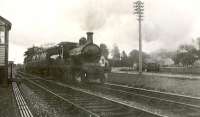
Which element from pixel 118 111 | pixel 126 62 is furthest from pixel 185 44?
pixel 118 111

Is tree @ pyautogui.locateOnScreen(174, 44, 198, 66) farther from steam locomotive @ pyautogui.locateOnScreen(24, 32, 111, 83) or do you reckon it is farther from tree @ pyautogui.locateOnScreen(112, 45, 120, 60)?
tree @ pyautogui.locateOnScreen(112, 45, 120, 60)

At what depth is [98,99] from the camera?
11.8 m

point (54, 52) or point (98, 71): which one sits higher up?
point (54, 52)

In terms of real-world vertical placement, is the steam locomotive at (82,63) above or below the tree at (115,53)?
below

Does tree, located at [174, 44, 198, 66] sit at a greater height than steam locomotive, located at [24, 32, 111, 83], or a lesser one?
greater

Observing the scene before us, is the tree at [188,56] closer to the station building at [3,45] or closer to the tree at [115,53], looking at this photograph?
the station building at [3,45]

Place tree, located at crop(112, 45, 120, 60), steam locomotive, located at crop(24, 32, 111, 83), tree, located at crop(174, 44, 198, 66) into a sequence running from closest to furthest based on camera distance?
steam locomotive, located at crop(24, 32, 111, 83) → tree, located at crop(174, 44, 198, 66) → tree, located at crop(112, 45, 120, 60)

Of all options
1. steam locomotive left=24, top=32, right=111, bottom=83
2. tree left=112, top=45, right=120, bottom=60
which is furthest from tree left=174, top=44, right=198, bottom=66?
tree left=112, top=45, right=120, bottom=60

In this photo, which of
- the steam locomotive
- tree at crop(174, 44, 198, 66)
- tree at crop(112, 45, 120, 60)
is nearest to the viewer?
the steam locomotive

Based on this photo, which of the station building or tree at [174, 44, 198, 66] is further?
tree at [174, 44, 198, 66]

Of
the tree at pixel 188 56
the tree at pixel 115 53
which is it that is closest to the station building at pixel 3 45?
the tree at pixel 188 56

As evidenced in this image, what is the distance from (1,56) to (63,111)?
10851mm

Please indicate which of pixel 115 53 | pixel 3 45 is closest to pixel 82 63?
pixel 3 45

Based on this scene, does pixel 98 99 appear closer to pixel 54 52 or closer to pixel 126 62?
pixel 54 52
